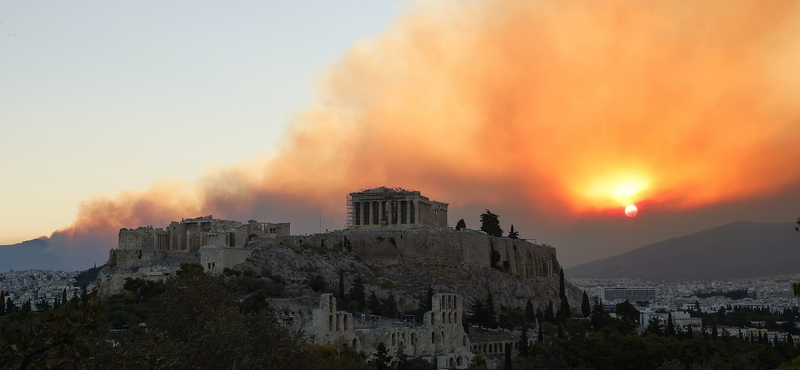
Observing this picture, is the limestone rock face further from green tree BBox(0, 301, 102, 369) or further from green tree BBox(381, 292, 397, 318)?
green tree BBox(0, 301, 102, 369)

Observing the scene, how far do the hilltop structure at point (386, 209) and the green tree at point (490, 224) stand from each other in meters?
10.5

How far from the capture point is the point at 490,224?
92.4m

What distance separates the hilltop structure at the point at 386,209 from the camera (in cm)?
8112

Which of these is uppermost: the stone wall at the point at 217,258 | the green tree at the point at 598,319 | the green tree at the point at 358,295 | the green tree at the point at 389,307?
the stone wall at the point at 217,258

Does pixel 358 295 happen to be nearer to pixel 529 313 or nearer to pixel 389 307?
pixel 389 307

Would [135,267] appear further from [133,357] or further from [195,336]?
[133,357]

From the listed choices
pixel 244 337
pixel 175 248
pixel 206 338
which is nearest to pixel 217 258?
pixel 175 248

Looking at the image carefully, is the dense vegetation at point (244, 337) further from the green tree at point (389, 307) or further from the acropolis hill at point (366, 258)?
the acropolis hill at point (366, 258)

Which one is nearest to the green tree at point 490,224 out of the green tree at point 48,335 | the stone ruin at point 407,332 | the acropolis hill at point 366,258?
the acropolis hill at point 366,258

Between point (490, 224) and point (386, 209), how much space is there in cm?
1414

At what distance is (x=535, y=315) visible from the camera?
255 feet

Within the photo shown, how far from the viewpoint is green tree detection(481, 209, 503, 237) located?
9194cm

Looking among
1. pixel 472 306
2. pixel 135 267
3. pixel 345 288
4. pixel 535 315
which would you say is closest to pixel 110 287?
pixel 135 267

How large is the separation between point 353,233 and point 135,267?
18.4m
